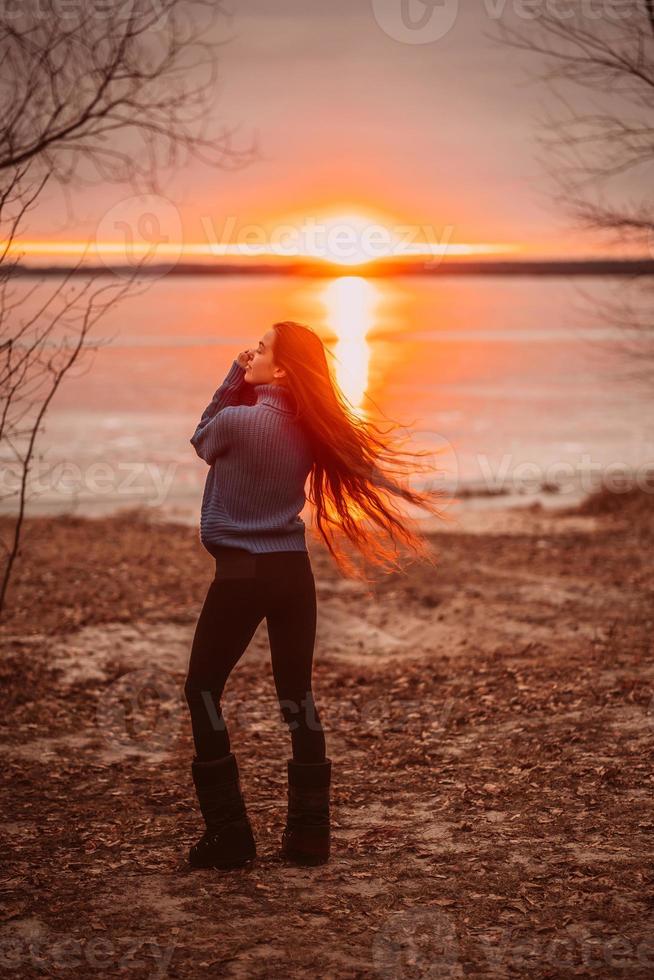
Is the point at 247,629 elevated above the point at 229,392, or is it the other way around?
the point at 229,392

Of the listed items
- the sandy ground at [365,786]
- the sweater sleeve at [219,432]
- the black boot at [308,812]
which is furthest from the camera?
the black boot at [308,812]

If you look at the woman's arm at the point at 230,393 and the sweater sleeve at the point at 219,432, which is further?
the woman's arm at the point at 230,393

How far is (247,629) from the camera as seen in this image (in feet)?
14.1

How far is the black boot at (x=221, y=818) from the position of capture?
4.34 metres

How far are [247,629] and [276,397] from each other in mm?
924

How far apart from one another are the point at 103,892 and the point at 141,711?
2683 mm

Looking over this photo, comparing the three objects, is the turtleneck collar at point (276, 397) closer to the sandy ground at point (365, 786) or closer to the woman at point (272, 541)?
the woman at point (272, 541)

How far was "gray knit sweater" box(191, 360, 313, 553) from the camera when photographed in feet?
13.8

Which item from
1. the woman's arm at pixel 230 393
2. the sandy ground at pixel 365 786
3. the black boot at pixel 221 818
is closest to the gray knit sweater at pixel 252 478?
the woman's arm at pixel 230 393

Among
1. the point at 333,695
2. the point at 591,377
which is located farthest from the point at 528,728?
the point at 591,377

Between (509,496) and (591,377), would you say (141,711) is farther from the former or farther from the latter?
(591,377)

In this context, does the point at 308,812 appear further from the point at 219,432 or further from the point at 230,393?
A: the point at 230,393

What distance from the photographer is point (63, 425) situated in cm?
2795

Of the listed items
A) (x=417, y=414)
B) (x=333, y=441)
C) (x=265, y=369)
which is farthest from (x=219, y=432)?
(x=417, y=414)
